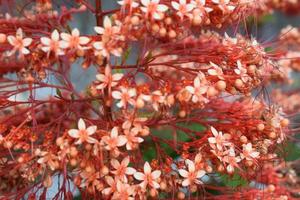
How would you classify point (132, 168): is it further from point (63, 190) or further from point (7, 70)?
point (7, 70)

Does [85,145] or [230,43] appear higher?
[230,43]

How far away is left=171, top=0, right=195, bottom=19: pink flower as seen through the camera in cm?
94

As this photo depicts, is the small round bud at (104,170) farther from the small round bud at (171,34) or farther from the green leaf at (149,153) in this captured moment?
the green leaf at (149,153)

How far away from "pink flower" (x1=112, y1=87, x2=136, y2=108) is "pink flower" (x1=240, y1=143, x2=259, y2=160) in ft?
0.74

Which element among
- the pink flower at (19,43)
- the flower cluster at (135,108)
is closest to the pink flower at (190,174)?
the flower cluster at (135,108)

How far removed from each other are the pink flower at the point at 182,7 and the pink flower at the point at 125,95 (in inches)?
5.5

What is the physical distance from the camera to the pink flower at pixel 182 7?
3.07 feet

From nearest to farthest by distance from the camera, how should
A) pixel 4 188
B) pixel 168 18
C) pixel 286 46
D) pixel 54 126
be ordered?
pixel 168 18, pixel 54 126, pixel 4 188, pixel 286 46

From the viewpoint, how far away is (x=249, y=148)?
1.02 metres

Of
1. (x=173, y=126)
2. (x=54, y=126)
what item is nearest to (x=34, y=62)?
(x=54, y=126)

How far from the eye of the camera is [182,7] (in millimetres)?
942

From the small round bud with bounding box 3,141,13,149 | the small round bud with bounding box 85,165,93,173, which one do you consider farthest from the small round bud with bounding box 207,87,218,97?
the small round bud with bounding box 3,141,13,149

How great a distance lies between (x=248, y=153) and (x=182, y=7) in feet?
0.88

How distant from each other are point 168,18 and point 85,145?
0.23m
